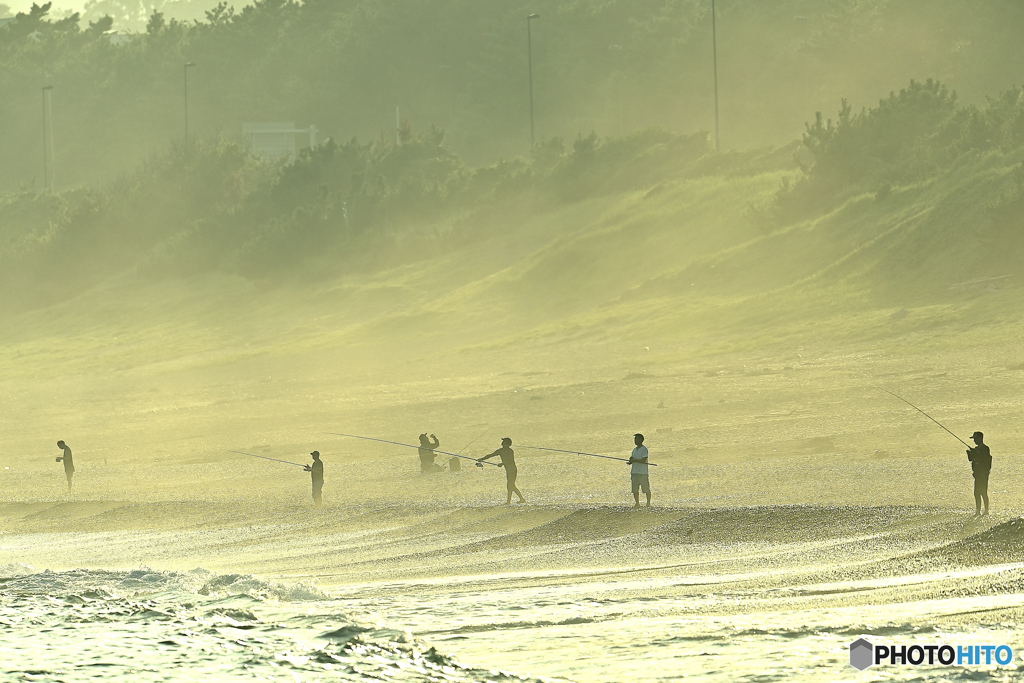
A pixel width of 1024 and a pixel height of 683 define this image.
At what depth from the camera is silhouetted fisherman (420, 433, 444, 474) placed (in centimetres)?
2298

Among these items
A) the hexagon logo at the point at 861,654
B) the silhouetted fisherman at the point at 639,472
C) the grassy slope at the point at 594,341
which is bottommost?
the hexagon logo at the point at 861,654

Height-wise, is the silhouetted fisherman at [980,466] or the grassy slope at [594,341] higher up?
the grassy slope at [594,341]

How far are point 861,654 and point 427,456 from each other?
44.2ft

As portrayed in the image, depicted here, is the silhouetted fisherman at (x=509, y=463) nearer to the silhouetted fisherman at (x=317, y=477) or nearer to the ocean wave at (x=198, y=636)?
the silhouetted fisherman at (x=317, y=477)

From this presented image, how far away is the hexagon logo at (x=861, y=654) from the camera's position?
1002cm

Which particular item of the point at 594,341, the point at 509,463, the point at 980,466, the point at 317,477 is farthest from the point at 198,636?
the point at 594,341

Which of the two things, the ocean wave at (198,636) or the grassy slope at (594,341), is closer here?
the ocean wave at (198,636)

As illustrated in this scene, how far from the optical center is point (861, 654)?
10.2 m

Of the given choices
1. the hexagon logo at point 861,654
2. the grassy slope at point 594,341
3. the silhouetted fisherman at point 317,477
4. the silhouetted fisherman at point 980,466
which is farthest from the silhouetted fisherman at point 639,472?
the hexagon logo at point 861,654

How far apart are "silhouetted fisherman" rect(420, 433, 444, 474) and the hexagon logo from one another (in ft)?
42.6

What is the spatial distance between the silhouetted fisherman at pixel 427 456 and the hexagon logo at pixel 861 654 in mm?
12996

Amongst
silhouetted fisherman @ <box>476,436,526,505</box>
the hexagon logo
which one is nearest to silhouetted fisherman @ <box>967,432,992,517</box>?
the hexagon logo

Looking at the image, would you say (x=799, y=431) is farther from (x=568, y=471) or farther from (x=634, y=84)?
(x=634, y=84)

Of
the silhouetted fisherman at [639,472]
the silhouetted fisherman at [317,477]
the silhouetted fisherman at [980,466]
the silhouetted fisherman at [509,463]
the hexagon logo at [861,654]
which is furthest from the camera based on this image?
the silhouetted fisherman at [317,477]
